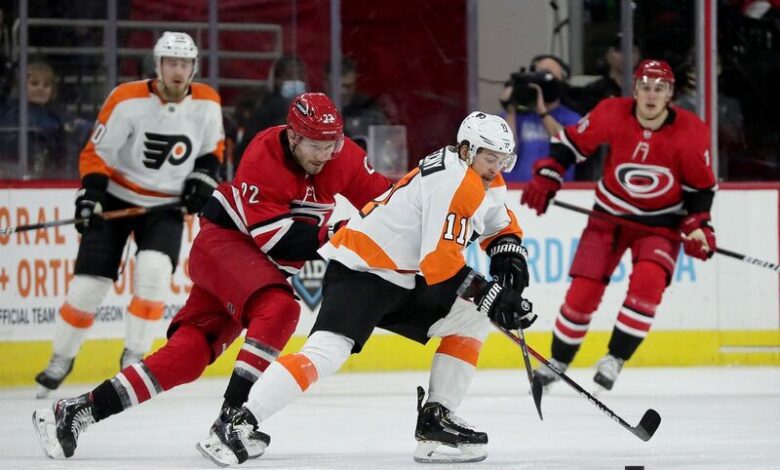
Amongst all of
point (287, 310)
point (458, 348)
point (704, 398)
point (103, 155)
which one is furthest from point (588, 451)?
point (103, 155)

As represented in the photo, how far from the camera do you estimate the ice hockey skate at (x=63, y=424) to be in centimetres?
426

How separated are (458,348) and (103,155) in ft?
7.20

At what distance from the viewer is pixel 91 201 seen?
5.86m

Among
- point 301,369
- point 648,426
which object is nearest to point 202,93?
point 301,369

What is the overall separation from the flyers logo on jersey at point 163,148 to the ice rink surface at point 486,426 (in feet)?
2.99

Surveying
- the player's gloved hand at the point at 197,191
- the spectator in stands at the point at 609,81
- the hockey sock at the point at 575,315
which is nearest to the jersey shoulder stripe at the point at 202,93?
the player's gloved hand at the point at 197,191

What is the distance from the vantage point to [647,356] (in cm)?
711

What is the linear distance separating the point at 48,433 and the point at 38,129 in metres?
2.81

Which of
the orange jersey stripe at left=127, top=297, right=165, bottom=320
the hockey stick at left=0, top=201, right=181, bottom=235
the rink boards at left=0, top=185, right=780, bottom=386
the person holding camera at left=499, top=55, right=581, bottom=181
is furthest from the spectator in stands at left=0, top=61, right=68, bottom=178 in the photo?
the person holding camera at left=499, top=55, right=581, bottom=181

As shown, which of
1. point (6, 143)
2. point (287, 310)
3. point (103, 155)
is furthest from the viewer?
point (6, 143)

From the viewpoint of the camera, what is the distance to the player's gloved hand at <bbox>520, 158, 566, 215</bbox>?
19.8 ft

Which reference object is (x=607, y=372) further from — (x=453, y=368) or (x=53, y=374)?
(x=53, y=374)

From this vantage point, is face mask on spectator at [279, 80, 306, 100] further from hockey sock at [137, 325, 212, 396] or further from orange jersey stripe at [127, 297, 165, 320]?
hockey sock at [137, 325, 212, 396]

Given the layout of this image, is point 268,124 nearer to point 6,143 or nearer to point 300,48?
point 300,48
